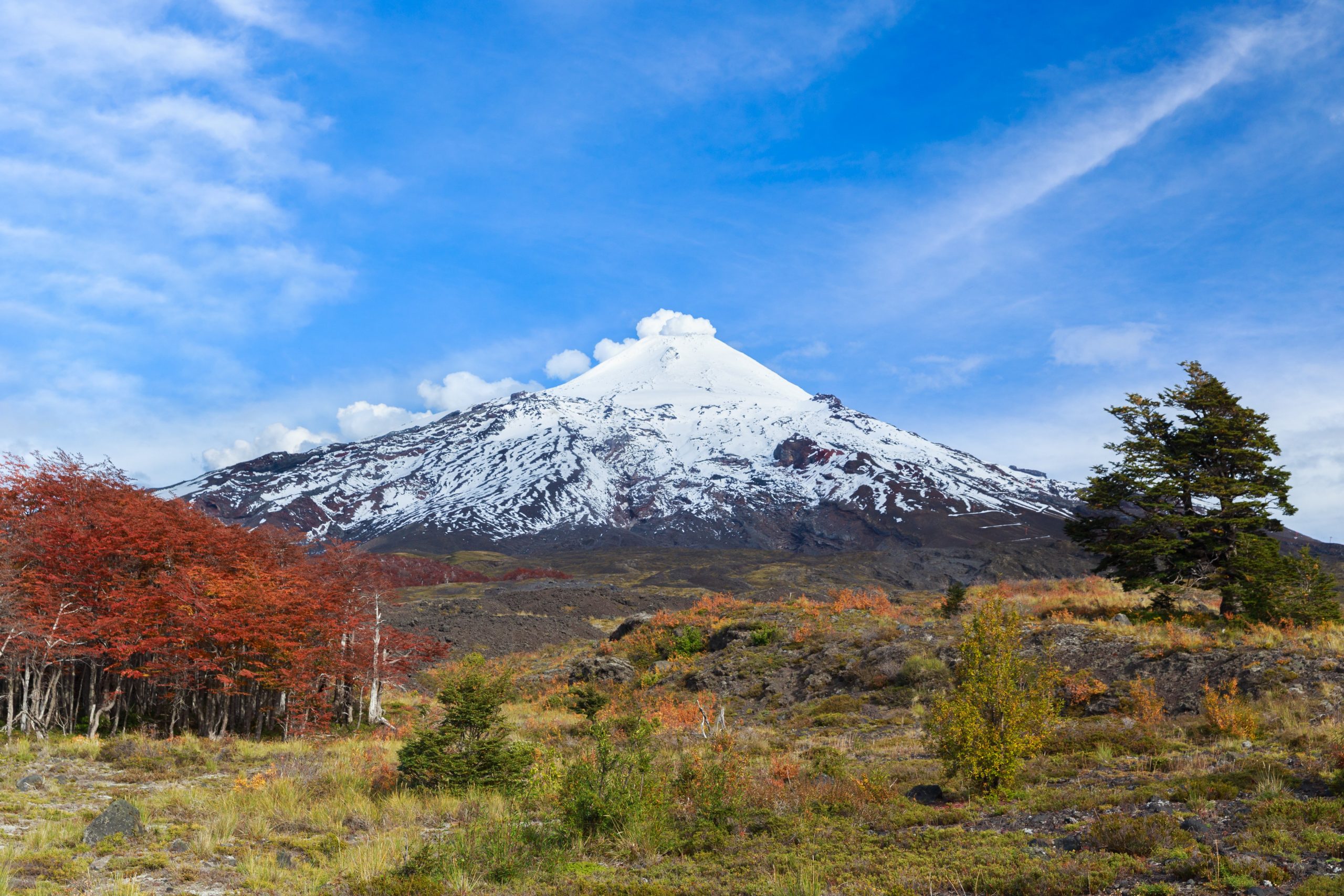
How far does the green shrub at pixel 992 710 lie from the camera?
32.9 ft

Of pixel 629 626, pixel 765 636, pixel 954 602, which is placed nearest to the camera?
pixel 765 636

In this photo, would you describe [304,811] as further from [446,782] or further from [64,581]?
[64,581]

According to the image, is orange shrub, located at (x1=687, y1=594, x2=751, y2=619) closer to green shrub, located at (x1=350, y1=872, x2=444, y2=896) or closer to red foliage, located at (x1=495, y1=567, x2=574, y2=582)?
green shrub, located at (x1=350, y1=872, x2=444, y2=896)

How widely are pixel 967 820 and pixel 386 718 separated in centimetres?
2066

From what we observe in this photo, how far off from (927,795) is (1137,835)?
3.50 m

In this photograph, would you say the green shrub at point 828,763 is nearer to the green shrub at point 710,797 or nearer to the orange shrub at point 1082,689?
the green shrub at point 710,797

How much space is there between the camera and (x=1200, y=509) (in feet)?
75.1

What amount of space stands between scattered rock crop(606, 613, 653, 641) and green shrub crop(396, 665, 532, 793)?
74.2ft

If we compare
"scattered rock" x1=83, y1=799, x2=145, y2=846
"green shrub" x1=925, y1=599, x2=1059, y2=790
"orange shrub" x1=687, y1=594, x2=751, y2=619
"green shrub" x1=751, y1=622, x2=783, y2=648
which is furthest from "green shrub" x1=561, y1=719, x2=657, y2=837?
"orange shrub" x1=687, y1=594, x2=751, y2=619

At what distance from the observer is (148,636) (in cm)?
1880

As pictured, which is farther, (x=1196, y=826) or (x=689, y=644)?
(x=689, y=644)

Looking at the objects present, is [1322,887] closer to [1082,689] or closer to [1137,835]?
[1137,835]

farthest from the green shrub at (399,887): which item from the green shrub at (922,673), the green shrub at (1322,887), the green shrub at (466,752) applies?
the green shrub at (922,673)

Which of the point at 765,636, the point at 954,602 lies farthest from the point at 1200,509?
the point at 765,636
